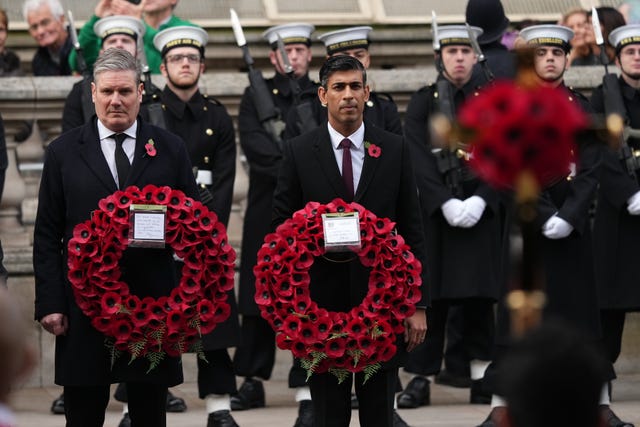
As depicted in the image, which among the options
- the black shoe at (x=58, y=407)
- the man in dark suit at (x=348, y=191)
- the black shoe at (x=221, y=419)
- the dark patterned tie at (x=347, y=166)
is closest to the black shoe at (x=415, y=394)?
the black shoe at (x=221, y=419)

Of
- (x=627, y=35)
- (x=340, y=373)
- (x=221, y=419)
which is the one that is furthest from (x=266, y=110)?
(x=340, y=373)

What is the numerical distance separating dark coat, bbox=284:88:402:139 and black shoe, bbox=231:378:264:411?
5.04 ft

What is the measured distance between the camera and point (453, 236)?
10.5 meters

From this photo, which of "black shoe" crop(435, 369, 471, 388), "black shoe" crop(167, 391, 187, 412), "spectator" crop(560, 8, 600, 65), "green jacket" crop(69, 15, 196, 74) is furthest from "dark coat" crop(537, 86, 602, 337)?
"green jacket" crop(69, 15, 196, 74)

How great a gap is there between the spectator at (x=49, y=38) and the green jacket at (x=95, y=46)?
0.42 meters

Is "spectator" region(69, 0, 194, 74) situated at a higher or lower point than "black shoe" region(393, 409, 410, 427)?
higher

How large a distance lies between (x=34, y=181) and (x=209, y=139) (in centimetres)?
173

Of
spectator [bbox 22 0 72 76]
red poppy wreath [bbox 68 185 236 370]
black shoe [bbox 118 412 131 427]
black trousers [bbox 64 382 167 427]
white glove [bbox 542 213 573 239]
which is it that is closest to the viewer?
red poppy wreath [bbox 68 185 236 370]

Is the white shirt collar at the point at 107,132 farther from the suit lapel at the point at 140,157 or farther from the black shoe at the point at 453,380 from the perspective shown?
the black shoe at the point at 453,380

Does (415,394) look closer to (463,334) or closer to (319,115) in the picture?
(463,334)

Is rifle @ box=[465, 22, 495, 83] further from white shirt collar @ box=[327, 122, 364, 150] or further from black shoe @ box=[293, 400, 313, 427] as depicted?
white shirt collar @ box=[327, 122, 364, 150]

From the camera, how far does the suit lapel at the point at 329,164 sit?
7.91 meters

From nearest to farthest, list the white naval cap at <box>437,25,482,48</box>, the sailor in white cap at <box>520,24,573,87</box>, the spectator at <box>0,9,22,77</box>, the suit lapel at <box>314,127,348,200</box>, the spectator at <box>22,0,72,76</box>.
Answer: the suit lapel at <box>314,127,348,200</box>
the sailor in white cap at <box>520,24,573,87</box>
the white naval cap at <box>437,25,482,48</box>
the spectator at <box>0,9,22,77</box>
the spectator at <box>22,0,72,76</box>

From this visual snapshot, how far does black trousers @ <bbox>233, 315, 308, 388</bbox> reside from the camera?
10508mm
